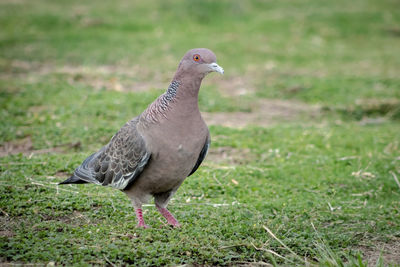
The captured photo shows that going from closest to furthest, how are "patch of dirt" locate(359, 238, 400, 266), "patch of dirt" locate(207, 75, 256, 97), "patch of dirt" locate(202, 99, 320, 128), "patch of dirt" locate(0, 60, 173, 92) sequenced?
"patch of dirt" locate(359, 238, 400, 266)
"patch of dirt" locate(202, 99, 320, 128)
"patch of dirt" locate(0, 60, 173, 92)
"patch of dirt" locate(207, 75, 256, 97)

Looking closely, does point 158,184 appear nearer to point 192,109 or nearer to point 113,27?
point 192,109

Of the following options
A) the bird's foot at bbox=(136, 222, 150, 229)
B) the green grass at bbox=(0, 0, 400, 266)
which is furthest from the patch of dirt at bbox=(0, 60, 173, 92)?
the bird's foot at bbox=(136, 222, 150, 229)

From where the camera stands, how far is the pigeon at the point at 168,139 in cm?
448

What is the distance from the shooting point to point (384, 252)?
15.0ft

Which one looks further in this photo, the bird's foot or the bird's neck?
the bird's foot

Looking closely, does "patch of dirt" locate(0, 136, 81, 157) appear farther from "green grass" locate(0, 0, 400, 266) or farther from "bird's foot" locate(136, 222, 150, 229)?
"bird's foot" locate(136, 222, 150, 229)

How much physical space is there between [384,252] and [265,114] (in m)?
4.97

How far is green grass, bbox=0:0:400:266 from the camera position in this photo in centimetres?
447

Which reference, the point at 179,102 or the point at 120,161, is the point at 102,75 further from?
the point at 179,102

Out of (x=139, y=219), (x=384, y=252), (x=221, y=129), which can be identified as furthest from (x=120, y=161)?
(x=221, y=129)

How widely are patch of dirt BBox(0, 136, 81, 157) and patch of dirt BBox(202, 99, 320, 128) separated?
98.8 inches

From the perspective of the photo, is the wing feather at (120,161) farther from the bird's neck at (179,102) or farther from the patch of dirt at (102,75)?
the patch of dirt at (102,75)

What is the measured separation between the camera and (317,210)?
5559 mm

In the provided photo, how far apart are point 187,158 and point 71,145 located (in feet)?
10.6
